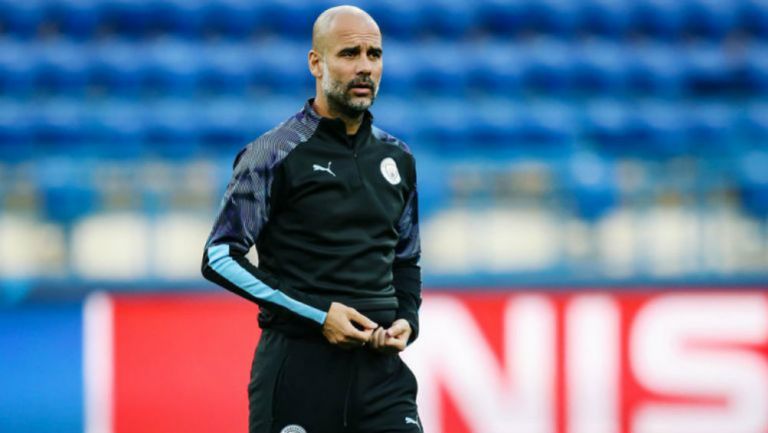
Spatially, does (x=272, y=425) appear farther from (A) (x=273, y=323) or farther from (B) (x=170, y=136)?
(B) (x=170, y=136)

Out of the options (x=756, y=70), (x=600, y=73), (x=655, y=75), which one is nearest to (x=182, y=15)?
(x=600, y=73)

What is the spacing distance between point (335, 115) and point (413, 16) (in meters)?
6.40

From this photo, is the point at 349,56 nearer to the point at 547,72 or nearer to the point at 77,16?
the point at 547,72

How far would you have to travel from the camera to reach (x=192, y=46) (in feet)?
29.5

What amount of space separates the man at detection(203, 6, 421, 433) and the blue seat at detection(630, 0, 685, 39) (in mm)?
6918

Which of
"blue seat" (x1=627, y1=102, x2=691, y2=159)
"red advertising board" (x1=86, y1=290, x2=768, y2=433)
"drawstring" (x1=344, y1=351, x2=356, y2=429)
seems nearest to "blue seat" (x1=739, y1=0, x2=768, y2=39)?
"blue seat" (x1=627, y1=102, x2=691, y2=159)

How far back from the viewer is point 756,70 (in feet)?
30.0

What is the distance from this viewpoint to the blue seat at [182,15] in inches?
356

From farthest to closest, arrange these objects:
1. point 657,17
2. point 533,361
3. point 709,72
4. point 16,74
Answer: point 657,17, point 709,72, point 16,74, point 533,361

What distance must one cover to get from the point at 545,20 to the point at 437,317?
14.0ft

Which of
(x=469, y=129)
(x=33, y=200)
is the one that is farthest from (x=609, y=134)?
(x=33, y=200)

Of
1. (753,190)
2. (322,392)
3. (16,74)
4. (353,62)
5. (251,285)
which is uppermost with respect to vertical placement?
(16,74)

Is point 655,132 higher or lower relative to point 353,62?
higher

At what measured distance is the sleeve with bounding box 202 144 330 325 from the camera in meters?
2.84
